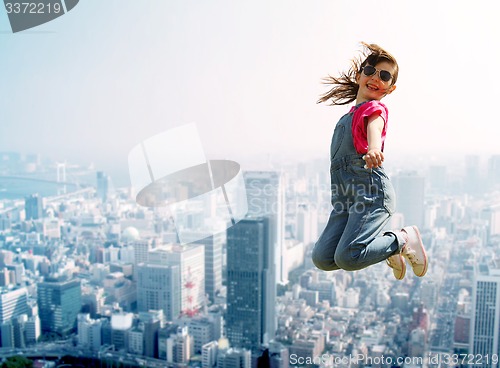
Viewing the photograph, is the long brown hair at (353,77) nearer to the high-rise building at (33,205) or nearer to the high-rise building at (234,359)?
the high-rise building at (234,359)

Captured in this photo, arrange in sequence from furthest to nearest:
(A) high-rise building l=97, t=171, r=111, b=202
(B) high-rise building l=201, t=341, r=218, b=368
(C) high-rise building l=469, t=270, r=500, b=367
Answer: (A) high-rise building l=97, t=171, r=111, b=202
(B) high-rise building l=201, t=341, r=218, b=368
(C) high-rise building l=469, t=270, r=500, b=367

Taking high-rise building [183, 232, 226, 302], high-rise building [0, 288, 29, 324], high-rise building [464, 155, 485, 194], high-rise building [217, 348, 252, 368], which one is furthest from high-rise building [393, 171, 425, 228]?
high-rise building [0, 288, 29, 324]

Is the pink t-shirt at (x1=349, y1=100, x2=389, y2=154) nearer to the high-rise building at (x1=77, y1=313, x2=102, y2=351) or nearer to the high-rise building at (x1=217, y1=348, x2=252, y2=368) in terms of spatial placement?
the high-rise building at (x1=217, y1=348, x2=252, y2=368)

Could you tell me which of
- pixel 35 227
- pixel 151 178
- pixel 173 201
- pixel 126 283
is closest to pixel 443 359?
pixel 173 201

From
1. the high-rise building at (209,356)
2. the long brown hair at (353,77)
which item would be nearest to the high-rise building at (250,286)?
the high-rise building at (209,356)

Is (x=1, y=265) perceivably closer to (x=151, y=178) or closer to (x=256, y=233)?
(x=256, y=233)

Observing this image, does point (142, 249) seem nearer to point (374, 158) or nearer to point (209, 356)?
point (209, 356)

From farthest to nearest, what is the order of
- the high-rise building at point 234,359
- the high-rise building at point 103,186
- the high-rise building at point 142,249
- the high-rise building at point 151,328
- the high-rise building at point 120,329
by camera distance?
1. the high-rise building at point 142,249
2. the high-rise building at point 120,329
3. the high-rise building at point 151,328
4. the high-rise building at point 103,186
5. the high-rise building at point 234,359
